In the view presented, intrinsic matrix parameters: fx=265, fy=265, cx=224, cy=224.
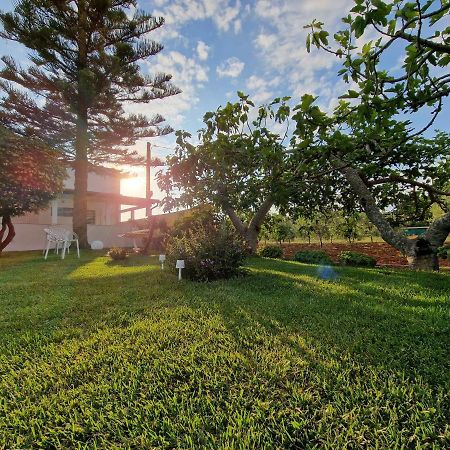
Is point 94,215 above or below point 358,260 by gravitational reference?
above

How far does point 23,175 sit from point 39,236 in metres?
5.77

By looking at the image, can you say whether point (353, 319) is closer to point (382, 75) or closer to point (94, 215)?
point (382, 75)

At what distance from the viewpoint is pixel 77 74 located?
427 inches

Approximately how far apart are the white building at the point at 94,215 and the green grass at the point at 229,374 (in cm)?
1209

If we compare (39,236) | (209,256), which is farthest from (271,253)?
(39,236)

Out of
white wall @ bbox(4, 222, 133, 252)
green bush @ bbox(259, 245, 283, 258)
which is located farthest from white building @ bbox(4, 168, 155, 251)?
green bush @ bbox(259, 245, 283, 258)

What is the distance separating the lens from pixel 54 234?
28.5 feet

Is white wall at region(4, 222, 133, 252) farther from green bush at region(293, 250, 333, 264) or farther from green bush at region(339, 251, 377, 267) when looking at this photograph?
green bush at region(339, 251, 377, 267)

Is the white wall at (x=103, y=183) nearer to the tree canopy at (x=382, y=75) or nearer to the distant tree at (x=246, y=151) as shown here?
the distant tree at (x=246, y=151)

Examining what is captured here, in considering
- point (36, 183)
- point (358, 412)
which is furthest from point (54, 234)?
point (358, 412)

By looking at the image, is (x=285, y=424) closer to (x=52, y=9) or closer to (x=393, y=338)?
(x=393, y=338)

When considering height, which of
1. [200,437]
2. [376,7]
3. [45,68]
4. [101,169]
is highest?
[45,68]

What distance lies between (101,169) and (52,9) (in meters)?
6.83

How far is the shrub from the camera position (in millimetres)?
4551
